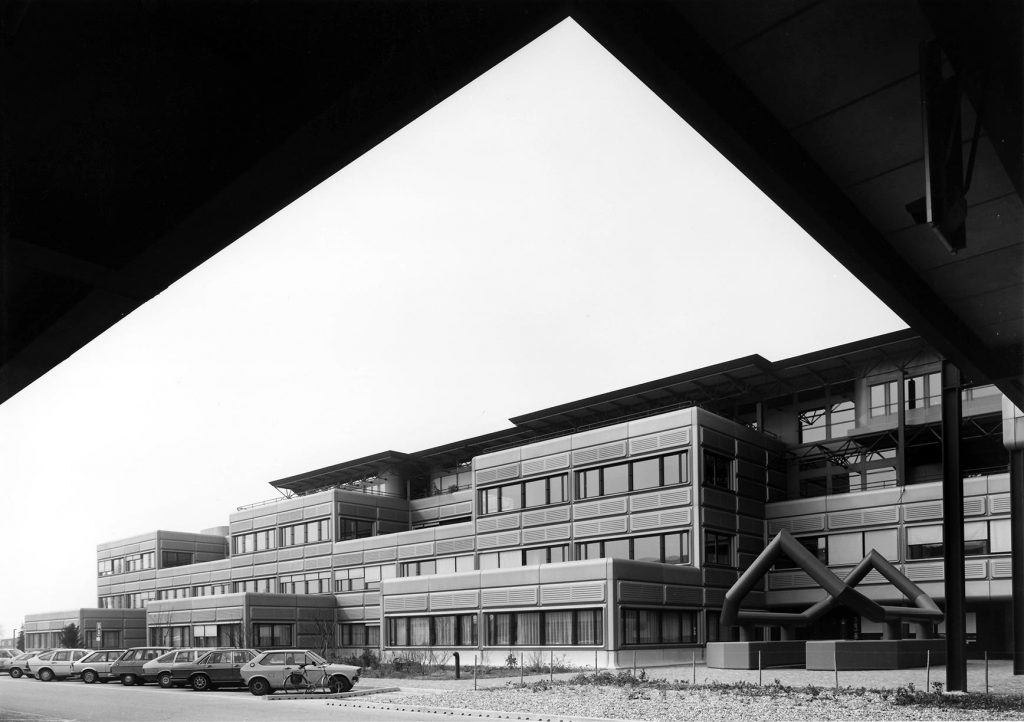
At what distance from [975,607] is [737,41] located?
51.7 metres

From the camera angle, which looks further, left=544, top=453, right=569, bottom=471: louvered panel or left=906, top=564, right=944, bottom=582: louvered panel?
left=544, top=453, right=569, bottom=471: louvered panel

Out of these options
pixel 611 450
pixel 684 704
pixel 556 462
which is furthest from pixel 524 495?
pixel 684 704

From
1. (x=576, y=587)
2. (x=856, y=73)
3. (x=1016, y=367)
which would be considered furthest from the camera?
(x=576, y=587)

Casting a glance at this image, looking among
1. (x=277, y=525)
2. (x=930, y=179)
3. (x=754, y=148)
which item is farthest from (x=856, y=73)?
(x=277, y=525)

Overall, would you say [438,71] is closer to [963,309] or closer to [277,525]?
[963,309]

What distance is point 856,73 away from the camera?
8.98 meters

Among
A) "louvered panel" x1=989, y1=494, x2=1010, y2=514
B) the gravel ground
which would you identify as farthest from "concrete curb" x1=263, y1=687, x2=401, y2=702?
"louvered panel" x1=989, y1=494, x2=1010, y2=514

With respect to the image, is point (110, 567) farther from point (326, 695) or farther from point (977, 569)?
point (977, 569)

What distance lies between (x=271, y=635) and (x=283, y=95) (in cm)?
6791

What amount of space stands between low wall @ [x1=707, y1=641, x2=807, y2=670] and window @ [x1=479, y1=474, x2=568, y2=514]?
17.2 m

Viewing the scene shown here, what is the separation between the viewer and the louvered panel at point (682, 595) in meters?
49.8

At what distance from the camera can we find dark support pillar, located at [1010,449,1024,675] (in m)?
35.0

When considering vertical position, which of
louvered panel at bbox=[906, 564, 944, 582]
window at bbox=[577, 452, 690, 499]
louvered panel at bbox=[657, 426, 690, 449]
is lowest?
louvered panel at bbox=[906, 564, 944, 582]

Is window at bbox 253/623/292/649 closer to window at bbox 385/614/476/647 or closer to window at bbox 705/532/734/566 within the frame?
window at bbox 385/614/476/647
